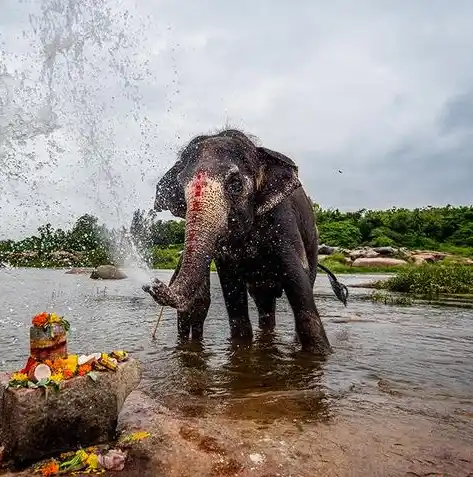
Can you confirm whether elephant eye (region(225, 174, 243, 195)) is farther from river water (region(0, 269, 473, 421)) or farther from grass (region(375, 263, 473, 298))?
grass (region(375, 263, 473, 298))

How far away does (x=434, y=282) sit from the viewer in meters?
19.1

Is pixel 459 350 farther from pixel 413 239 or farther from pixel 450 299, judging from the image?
pixel 413 239

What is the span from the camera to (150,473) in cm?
322

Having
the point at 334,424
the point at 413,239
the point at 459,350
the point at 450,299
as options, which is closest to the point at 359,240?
the point at 413,239

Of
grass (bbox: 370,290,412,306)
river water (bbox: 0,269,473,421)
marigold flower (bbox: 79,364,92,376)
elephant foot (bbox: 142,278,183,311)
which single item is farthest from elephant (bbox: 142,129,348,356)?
grass (bbox: 370,290,412,306)

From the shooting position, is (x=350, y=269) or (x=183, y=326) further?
(x=350, y=269)

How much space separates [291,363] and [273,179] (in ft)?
7.76

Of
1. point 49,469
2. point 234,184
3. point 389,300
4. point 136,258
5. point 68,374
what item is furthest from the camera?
point 389,300

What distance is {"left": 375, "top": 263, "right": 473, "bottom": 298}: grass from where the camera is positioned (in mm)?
18625

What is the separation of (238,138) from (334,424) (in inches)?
153

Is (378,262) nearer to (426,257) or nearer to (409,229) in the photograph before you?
(426,257)

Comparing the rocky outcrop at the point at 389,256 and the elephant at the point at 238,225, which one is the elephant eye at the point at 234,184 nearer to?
the elephant at the point at 238,225

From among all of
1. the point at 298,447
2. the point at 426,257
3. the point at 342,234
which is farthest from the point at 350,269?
the point at 298,447

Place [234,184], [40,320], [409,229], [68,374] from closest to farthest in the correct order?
[68,374] < [40,320] < [234,184] < [409,229]
